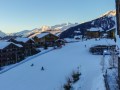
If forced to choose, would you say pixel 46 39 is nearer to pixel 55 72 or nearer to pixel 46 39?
pixel 46 39

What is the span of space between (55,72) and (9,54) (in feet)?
77.4

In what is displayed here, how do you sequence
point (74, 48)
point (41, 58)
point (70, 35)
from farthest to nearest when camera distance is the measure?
point (70, 35)
point (74, 48)
point (41, 58)

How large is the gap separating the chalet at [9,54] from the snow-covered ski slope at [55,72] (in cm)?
809

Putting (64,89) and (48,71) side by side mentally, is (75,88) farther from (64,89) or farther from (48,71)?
(48,71)

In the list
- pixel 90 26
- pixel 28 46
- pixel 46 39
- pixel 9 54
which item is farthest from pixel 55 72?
pixel 90 26

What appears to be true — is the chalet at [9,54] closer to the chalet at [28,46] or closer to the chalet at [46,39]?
the chalet at [28,46]

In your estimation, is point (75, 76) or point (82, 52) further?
point (82, 52)

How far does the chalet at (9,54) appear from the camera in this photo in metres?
77.7

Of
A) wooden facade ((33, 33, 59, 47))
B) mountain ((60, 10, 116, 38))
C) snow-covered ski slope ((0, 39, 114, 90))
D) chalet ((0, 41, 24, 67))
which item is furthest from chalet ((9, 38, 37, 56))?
mountain ((60, 10, 116, 38))

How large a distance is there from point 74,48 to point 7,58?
20.5m

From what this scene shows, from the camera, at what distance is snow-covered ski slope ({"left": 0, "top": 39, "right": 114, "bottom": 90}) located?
49.1m

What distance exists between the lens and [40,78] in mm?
57062

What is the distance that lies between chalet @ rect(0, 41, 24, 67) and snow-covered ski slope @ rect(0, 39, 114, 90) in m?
8.09

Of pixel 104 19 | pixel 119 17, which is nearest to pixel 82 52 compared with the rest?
pixel 119 17
